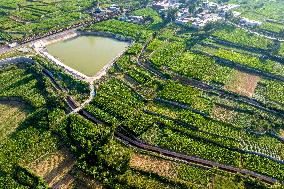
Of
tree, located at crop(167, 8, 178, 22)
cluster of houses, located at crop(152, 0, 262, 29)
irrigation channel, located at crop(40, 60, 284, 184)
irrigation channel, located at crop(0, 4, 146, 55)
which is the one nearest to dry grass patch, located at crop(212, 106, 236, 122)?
irrigation channel, located at crop(40, 60, 284, 184)

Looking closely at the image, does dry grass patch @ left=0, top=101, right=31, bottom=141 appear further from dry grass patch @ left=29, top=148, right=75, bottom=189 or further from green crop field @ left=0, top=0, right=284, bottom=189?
dry grass patch @ left=29, top=148, right=75, bottom=189

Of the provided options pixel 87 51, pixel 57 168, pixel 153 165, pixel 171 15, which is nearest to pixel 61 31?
pixel 87 51

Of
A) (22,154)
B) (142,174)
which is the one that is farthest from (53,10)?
(142,174)

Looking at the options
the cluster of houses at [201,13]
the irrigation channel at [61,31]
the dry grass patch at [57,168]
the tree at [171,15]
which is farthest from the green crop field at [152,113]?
the tree at [171,15]

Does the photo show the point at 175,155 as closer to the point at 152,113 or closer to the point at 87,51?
the point at 152,113

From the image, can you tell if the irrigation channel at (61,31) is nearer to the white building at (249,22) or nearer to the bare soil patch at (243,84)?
the white building at (249,22)

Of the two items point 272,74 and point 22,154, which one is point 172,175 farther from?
point 272,74
